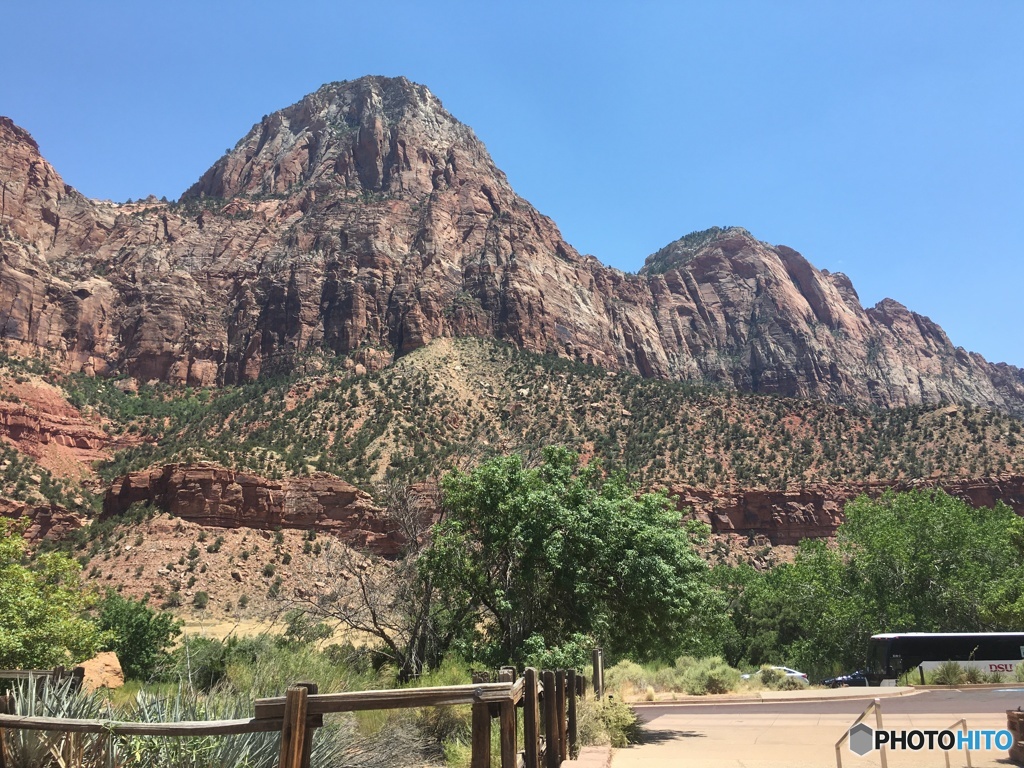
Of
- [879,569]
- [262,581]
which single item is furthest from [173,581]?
[879,569]

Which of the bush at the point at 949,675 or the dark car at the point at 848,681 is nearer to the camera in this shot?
the bush at the point at 949,675

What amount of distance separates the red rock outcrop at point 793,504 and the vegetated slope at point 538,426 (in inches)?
52.4

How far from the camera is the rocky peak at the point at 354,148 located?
5027 inches

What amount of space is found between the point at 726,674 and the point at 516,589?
16325 millimetres

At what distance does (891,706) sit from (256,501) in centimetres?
4575

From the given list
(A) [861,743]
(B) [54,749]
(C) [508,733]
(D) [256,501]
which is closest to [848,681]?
(A) [861,743]

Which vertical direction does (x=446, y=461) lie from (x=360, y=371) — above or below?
below

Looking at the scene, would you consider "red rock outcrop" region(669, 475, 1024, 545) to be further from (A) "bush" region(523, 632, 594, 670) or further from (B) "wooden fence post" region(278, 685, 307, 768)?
(B) "wooden fence post" region(278, 685, 307, 768)

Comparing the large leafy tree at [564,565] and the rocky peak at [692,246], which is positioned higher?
the rocky peak at [692,246]

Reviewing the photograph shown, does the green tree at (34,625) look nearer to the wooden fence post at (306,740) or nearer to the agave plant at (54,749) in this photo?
the agave plant at (54,749)

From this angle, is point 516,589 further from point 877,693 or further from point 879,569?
point 879,569

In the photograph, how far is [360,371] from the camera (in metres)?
84.1

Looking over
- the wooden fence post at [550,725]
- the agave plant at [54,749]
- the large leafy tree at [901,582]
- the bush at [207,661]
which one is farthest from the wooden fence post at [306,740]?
the large leafy tree at [901,582]

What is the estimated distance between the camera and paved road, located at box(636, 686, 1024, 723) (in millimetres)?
16719
